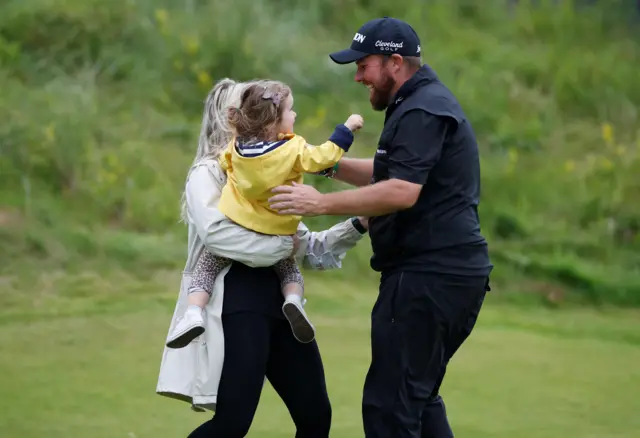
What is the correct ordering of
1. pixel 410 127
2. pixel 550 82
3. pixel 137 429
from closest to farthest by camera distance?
pixel 410 127 < pixel 137 429 < pixel 550 82

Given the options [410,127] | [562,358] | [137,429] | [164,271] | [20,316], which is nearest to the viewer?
[410,127]

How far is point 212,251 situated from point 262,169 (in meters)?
0.37

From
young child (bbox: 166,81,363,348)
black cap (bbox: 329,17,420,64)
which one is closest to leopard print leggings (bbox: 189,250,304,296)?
young child (bbox: 166,81,363,348)

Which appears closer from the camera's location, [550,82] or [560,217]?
[560,217]

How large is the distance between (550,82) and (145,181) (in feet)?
16.1

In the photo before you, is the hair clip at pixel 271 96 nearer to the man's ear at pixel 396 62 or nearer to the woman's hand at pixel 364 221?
the man's ear at pixel 396 62

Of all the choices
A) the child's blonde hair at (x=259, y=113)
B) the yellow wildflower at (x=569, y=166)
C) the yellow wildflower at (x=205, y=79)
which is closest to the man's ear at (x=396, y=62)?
the child's blonde hair at (x=259, y=113)

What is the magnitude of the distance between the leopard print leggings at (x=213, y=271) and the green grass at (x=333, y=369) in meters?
1.59

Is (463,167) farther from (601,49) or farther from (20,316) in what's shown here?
(601,49)

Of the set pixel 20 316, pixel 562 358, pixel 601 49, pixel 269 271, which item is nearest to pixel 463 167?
pixel 269 271

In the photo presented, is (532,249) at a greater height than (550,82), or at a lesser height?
lesser

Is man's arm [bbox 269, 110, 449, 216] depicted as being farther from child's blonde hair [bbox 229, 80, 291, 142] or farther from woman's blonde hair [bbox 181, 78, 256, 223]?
woman's blonde hair [bbox 181, 78, 256, 223]

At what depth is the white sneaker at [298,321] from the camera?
13.7 feet

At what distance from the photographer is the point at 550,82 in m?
12.9
